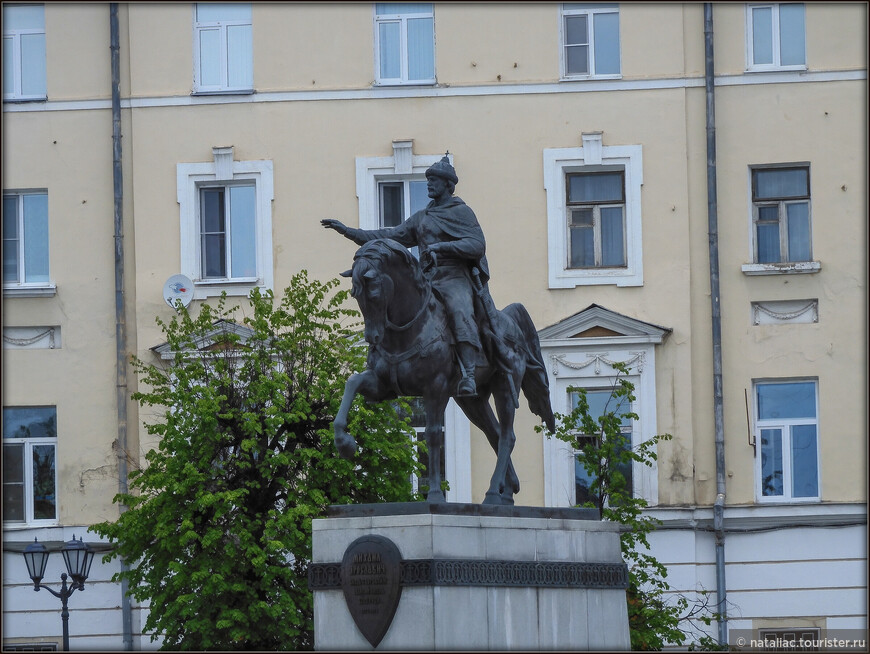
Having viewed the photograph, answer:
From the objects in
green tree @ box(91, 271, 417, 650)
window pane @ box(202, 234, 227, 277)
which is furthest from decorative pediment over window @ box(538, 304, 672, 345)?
window pane @ box(202, 234, 227, 277)

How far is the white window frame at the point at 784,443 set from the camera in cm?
2969

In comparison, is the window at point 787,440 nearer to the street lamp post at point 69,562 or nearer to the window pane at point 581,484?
the window pane at point 581,484

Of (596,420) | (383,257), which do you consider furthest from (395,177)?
(383,257)

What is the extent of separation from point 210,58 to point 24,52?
3034mm

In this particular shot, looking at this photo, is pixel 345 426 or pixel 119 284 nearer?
pixel 345 426

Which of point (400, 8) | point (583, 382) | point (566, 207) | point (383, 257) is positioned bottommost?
point (583, 382)

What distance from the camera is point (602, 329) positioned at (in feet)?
98.5

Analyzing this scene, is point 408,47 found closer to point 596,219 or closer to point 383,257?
point 596,219

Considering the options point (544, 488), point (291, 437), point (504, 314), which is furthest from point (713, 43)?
point (504, 314)

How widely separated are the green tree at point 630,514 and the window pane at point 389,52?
5834mm

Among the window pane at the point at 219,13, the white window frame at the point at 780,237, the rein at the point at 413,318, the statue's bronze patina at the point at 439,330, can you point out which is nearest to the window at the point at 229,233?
the window pane at the point at 219,13

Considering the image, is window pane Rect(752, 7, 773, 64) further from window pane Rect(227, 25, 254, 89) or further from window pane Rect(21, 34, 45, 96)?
window pane Rect(21, 34, 45, 96)

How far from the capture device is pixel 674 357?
2997cm

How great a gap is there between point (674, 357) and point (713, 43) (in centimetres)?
486
